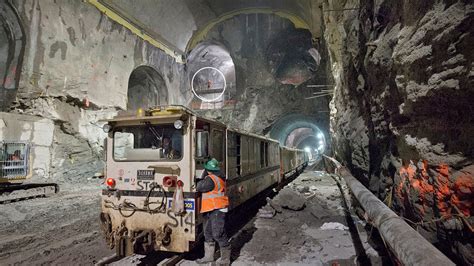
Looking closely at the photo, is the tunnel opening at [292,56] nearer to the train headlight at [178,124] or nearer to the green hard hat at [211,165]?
the green hard hat at [211,165]

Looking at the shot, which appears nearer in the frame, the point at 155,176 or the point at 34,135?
the point at 155,176

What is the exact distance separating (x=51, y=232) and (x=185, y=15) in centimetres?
1749

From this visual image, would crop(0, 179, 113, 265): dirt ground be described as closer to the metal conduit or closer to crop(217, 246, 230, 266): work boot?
crop(217, 246, 230, 266): work boot

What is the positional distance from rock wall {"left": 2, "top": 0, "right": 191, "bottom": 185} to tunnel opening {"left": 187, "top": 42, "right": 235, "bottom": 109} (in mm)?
7871

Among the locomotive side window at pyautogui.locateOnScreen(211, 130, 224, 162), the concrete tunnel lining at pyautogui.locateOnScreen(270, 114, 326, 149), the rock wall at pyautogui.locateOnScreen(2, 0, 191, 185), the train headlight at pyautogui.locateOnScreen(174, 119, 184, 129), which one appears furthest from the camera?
the concrete tunnel lining at pyautogui.locateOnScreen(270, 114, 326, 149)

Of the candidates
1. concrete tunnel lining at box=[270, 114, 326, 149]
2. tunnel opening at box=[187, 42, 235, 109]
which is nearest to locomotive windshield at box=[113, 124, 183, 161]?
concrete tunnel lining at box=[270, 114, 326, 149]

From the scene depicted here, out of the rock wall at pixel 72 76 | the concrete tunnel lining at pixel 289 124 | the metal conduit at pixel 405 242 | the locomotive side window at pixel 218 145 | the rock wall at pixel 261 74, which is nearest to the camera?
the metal conduit at pixel 405 242

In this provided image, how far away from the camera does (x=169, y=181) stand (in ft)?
14.2

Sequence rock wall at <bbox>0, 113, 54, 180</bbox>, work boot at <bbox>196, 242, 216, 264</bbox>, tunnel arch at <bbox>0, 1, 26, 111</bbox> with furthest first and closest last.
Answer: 1. tunnel arch at <bbox>0, 1, 26, 111</bbox>
2. rock wall at <bbox>0, 113, 54, 180</bbox>
3. work boot at <bbox>196, 242, 216, 264</bbox>

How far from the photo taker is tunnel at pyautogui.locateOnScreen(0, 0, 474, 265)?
283 centimetres

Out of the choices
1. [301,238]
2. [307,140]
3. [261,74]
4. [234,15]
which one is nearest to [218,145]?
[301,238]

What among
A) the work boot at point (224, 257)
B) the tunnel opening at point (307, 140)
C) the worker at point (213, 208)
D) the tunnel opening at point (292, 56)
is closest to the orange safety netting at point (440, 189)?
the worker at point (213, 208)

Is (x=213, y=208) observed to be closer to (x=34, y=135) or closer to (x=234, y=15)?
(x=34, y=135)

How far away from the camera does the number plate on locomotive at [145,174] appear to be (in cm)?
448
